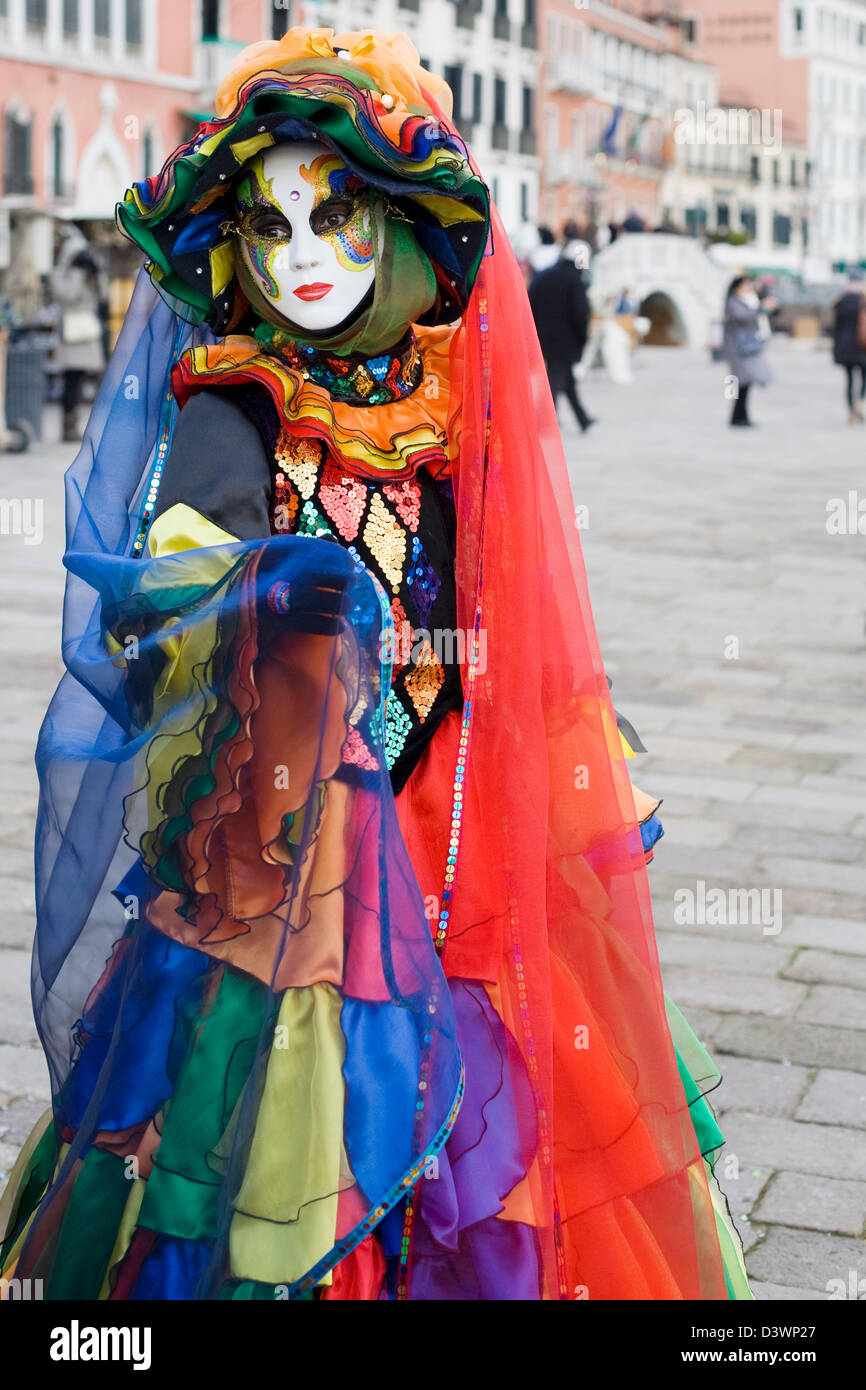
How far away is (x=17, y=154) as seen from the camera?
28.6m

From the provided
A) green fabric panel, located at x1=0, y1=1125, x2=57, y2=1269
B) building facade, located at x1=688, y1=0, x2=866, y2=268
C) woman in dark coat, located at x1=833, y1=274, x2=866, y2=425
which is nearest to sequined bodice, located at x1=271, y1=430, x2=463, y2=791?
green fabric panel, located at x1=0, y1=1125, x2=57, y2=1269

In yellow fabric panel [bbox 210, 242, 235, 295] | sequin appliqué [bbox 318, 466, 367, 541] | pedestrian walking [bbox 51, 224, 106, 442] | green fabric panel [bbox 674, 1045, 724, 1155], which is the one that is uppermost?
pedestrian walking [bbox 51, 224, 106, 442]

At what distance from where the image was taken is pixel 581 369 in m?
24.7

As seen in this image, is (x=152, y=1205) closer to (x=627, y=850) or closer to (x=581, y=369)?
(x=627, y=850)

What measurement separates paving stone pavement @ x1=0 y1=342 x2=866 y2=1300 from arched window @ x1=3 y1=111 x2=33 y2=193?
1735 cm

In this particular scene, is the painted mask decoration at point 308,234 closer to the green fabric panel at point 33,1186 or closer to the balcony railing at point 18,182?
the green fabric panel at point 33,1186

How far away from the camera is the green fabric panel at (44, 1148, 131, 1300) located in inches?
85.0

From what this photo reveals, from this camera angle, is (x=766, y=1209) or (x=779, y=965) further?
(x=779, y=965)

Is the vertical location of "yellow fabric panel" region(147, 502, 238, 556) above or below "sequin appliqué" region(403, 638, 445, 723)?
above

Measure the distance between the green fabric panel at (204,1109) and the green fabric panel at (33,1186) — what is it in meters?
0.38

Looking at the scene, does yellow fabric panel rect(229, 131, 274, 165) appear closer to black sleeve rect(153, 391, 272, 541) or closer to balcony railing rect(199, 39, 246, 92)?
black sleeve rect(153, 391, 272, 541)

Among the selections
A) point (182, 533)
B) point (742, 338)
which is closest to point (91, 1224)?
point (182, 533)

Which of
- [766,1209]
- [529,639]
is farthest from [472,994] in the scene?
[766,1209]

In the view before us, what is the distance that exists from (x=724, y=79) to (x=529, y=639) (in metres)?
83.9
